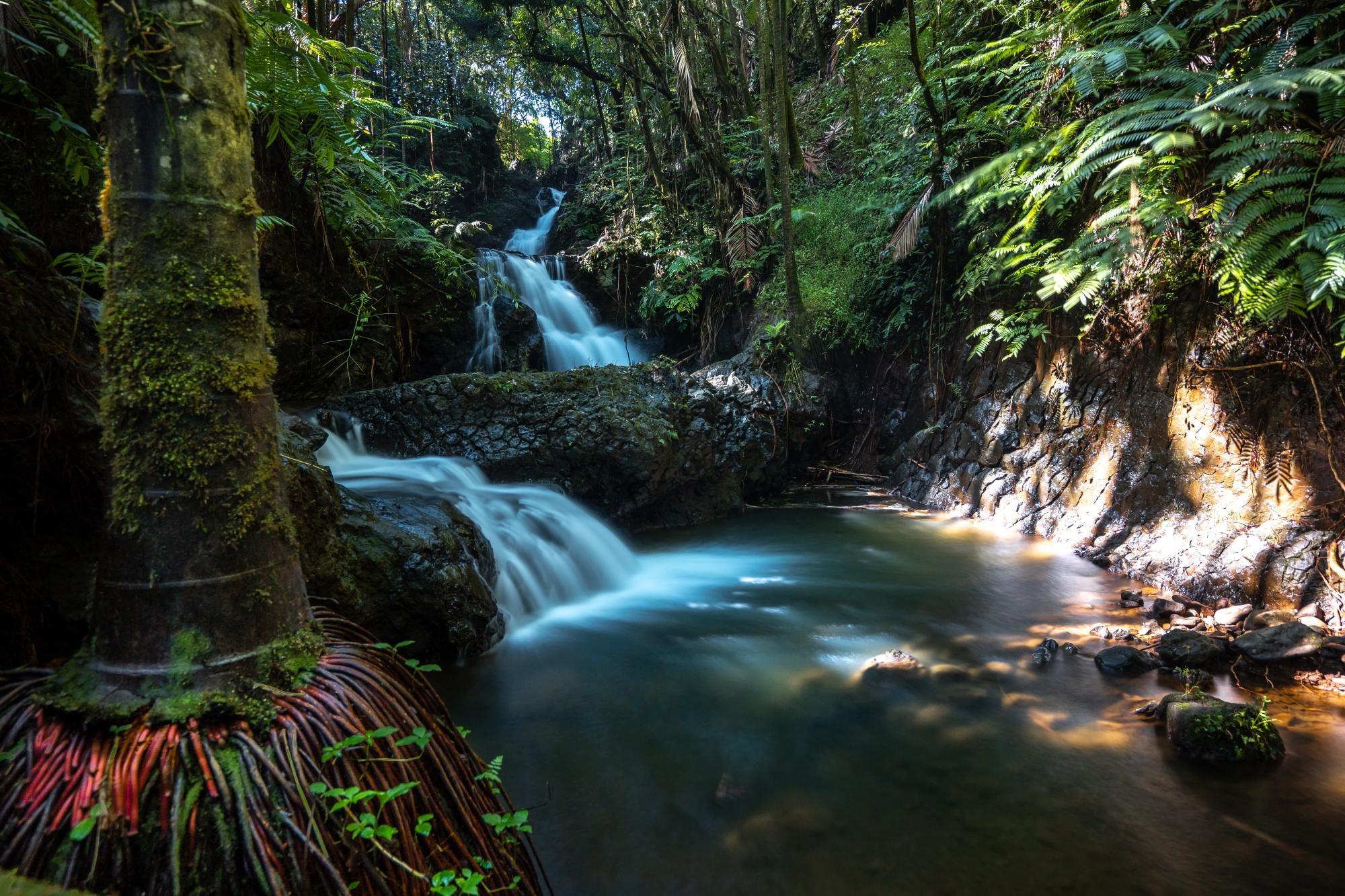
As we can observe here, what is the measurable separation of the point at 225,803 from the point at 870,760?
106 inches

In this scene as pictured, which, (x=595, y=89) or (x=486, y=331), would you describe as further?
(x=595, y=89)

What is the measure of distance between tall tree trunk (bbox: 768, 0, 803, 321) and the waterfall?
2853 millimetres

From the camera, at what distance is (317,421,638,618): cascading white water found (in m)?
5.29

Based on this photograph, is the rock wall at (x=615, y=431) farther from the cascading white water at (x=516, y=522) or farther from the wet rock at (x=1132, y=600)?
the wet rock at (x=1132, y=600)

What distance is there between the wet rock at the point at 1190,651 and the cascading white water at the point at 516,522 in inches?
159

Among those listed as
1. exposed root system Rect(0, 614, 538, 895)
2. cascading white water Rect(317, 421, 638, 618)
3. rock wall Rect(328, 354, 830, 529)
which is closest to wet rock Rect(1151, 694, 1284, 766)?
exposed root system Rect(0, 614, 538, 895)

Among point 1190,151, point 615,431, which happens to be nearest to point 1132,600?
point 1190,151

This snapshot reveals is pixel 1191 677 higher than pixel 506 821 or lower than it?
lower

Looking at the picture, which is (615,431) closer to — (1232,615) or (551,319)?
(551,319)

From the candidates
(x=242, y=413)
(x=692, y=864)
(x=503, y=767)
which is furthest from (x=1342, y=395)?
(x=242, y=413)

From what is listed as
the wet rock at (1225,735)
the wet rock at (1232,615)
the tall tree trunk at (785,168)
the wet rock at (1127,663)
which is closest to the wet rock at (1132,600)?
the wet rock at (1232,615)

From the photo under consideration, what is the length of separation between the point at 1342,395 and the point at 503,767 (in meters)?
5.66

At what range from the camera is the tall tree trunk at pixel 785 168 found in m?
8.52

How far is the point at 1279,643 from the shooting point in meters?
3.81
